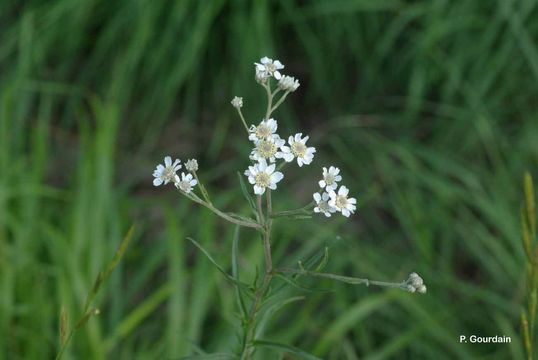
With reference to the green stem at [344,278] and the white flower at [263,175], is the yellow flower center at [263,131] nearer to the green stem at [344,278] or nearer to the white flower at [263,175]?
the white flower at [263,175]

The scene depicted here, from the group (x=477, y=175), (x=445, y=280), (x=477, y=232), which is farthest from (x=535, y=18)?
(x=445, y=280)

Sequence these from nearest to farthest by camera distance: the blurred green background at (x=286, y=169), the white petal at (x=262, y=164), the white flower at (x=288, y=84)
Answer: the white petal at (x=262, y=164)
the white flower at (x=288, y=84)
the blurred green background at (x=286, y=169)

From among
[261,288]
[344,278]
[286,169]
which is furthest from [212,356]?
[286,169]

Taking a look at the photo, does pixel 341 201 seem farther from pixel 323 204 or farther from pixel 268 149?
pixel 268 149

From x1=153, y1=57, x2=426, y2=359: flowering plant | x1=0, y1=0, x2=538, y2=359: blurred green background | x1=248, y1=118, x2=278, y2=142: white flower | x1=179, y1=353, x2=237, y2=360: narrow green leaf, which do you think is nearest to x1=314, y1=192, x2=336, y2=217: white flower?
x1=153, y1=57, x2=426, y2=359: flowering plant

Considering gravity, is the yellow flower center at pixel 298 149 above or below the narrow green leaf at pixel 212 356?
above

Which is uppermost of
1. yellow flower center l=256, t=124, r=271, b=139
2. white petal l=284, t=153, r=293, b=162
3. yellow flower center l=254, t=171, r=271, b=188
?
yellow flower center l=256, t=124, r=271, b=139

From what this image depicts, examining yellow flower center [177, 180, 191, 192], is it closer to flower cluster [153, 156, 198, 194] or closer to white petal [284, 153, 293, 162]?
flower cluster [153, 156, 198, 194]

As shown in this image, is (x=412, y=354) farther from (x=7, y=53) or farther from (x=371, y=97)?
(x=7, y=53)

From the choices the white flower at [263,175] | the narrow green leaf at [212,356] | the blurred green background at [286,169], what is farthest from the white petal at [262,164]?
the blurred green background at [286,169]
